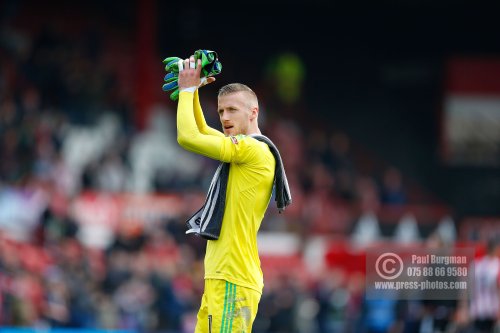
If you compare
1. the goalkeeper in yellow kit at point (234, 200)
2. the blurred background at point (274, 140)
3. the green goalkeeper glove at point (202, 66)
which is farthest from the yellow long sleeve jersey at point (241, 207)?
the blurred background at point (274, 140)

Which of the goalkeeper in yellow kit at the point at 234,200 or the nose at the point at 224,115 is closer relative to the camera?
the goalkeeper in yellow kit at the point at 234,200

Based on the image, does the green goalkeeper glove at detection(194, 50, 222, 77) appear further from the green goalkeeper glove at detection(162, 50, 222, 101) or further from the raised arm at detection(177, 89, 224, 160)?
the raised arm at detection(177, 89, 224, 160)

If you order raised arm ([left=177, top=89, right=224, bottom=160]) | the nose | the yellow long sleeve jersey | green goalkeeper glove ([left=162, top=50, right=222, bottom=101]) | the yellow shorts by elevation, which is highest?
green goalkeeper glove ([left=162, top=50, right=222, bottom=101])

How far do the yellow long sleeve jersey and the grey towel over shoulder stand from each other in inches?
1.4

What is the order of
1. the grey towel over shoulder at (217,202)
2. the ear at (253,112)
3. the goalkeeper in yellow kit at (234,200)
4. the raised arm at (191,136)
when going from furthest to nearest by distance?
the ear at (253,112) < the grey towel over shoulder at (217,202) < the goalkeeper in yellow kit at (234,200) < the raised arm at (191,136)

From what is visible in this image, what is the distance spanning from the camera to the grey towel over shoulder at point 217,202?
7.07 metres

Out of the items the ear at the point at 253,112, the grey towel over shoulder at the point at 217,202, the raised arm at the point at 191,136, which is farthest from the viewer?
the ear at the point at 253,112

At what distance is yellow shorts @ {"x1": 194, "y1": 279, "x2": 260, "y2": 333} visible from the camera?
698 centimetres

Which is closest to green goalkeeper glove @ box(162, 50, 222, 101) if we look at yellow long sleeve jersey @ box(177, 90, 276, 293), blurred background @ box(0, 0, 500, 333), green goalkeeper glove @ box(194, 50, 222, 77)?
green goalkeeper glove @ box(194, 50, 222, 77)

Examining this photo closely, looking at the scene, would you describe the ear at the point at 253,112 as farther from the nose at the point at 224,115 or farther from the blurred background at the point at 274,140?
the blurred background at the point at 274,140

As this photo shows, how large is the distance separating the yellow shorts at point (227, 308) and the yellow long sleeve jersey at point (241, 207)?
0.05 meters

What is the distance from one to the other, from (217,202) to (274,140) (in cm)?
1624

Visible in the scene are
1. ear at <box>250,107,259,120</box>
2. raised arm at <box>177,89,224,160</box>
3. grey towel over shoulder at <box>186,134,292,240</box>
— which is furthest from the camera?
ear at <box>250,107,259,120</box>

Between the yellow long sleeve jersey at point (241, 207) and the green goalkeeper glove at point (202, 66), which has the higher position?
the green goalkeeper glove at point (202, 66)
